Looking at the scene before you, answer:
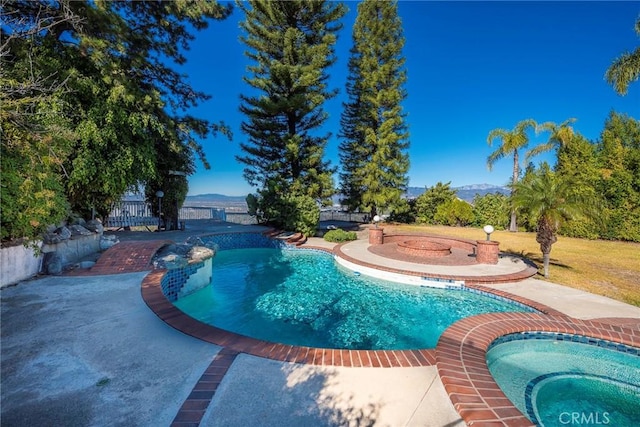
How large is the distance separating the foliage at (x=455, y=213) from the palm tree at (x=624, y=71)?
9.15 meters

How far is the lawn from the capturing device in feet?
21.5

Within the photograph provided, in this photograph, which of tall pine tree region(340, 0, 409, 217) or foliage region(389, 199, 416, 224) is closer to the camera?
tall pine tree region(340, 0, 409, 217)

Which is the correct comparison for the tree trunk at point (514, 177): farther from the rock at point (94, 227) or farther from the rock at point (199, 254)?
the rock at point (94, 227)

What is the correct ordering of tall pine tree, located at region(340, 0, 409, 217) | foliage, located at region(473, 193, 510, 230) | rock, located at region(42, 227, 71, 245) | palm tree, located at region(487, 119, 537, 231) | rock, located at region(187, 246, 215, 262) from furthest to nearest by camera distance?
1. tall pine tree, located at region(340, 0, 409, 217)
2. foliage, located at region(473, 193, 510, 230)
3. palm tree, located at region(487, 119, 537, 231)
4. rock, located at region(187, 246, 215, 262)
5. rock, located at region(42, 227, 71, 245)

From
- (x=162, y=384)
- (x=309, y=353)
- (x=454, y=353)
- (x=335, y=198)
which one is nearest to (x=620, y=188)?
(x=335, y=198)

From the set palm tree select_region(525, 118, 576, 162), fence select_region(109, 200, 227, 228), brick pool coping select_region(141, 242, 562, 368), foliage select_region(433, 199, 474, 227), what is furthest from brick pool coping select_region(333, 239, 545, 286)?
palm tree select_region(525, 118, 576, 162)

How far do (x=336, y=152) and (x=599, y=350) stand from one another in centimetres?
1902

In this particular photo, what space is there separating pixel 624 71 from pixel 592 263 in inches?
296

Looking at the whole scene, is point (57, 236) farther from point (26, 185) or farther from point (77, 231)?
point (26, 185)

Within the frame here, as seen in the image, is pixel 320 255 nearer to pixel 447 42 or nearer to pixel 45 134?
pixel 45 134

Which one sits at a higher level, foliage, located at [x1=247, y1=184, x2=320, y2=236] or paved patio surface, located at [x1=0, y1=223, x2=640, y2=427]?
foliage, located at [x1=247, y1=184, x2=320, y2=236]

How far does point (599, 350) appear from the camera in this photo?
395cm

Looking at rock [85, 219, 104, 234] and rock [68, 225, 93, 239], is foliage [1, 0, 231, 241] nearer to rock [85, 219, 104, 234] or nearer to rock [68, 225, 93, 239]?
rock [85, 219, 104, 234]

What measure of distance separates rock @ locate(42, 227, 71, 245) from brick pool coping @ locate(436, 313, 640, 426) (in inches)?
316
